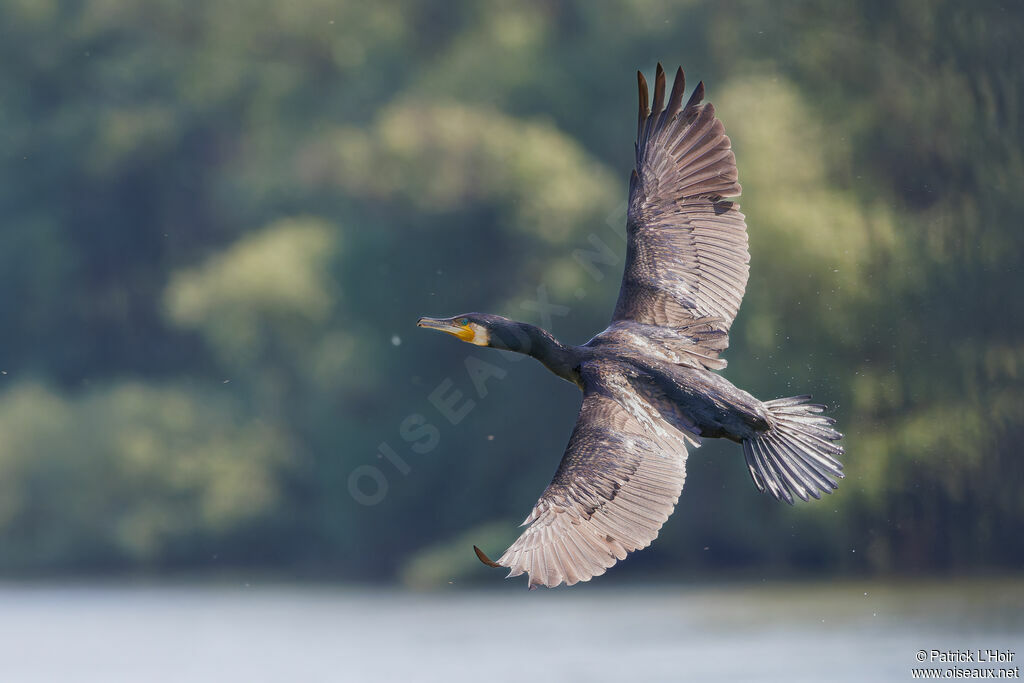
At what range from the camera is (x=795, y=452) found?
340 centimetres

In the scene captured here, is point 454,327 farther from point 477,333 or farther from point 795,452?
point 795,452

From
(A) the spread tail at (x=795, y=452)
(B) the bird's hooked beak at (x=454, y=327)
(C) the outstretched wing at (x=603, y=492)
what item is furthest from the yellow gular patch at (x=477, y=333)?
(A) the spread tail at (x=795, y=452)

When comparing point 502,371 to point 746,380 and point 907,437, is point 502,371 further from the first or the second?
point 907,437

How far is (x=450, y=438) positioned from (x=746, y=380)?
1.85m

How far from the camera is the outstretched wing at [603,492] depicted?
3.13 meters

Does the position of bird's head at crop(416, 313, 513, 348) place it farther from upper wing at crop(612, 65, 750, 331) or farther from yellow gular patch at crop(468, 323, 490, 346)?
upper wing at crop(612, 65, 750, 331)

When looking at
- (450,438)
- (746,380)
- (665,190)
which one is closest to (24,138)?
(450,438)

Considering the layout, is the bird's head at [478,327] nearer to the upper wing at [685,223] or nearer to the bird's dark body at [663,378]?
the bird's dark body at [663,378]

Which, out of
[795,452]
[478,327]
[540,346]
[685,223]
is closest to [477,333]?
[478,327]

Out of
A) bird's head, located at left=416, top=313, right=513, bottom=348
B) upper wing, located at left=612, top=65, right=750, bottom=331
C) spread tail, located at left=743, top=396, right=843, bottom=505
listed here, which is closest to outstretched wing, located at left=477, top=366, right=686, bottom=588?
spread tail, located at left=743, top=396, right=843, bottom=505

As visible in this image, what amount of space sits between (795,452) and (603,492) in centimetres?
56

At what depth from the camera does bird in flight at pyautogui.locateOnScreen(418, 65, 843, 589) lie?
10.6 feet

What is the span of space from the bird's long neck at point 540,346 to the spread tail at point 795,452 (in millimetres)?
566

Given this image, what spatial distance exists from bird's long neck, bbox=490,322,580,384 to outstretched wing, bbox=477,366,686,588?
0.35ft
